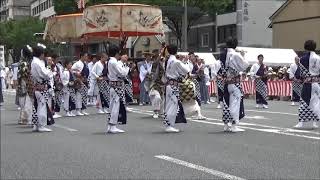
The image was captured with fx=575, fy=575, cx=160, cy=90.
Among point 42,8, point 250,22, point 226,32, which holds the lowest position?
point 226,32

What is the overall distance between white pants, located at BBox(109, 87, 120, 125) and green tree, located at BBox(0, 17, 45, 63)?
57759 mm

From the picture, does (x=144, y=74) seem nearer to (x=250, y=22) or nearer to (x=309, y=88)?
(x=309, y=88)

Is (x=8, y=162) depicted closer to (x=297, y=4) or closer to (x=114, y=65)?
Answer: (x=114, y=65)

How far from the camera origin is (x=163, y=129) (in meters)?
13.2

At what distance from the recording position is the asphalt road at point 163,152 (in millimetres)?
8047

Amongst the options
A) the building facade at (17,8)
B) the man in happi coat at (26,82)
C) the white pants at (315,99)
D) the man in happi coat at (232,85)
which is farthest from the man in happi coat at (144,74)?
the building facade at (17,8)

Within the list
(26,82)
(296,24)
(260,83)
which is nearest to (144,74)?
(260,83)

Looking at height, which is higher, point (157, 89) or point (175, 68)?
point (175, 68)

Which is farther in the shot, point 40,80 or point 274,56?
point 274,56

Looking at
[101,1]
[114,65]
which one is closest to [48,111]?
[114,65]

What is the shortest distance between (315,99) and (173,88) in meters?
3.14

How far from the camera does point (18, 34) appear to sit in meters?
Result: 71.4

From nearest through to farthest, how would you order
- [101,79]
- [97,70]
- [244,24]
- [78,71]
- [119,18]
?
[101,79] → [97,70] → [78,71] → [119,18] → [244,24]

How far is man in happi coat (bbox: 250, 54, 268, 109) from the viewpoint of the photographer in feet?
66.2
